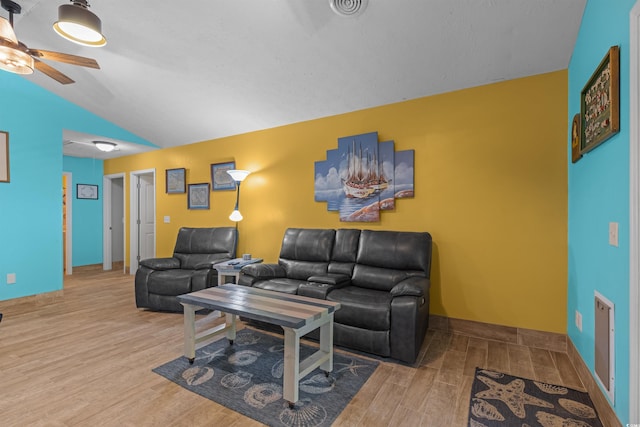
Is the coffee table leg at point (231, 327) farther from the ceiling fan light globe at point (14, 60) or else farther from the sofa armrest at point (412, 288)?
the ceiling fan light globe at point (14, 60)

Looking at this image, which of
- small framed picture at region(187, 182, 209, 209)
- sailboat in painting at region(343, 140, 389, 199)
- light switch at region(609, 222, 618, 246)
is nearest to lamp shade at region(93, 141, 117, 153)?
small framed picture at region(187, 182, 209, 209)

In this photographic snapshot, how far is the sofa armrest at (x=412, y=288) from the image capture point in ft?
7.82

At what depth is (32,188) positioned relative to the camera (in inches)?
156

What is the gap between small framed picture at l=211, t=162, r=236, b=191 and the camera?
4574 millimetres

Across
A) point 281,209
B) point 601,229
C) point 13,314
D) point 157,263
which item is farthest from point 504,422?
point 13,314

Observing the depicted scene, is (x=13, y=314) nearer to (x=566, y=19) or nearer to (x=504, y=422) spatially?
Result: (x=504, y=422)

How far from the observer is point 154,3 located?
94.9 inches

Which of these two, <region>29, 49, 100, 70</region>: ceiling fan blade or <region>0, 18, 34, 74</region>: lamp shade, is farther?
<region>29, 49, 100, 70</region>: ceiling fan blade

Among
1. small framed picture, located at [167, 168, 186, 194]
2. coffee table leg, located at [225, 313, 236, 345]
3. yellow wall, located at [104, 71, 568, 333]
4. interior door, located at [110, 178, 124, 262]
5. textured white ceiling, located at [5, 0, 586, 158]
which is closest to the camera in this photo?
textured white ceiling, located at [5, 0, 586, 158]

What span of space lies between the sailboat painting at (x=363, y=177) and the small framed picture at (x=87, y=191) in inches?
212

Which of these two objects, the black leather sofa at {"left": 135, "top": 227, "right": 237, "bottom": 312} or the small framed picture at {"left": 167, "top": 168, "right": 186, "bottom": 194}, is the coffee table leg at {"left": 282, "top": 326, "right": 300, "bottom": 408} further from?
the small framed picture at {"left": 167, "top": 168, "right": 186, "bottom": 194}

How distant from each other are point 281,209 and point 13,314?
11.0 feet

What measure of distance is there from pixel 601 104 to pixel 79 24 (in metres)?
3.17
